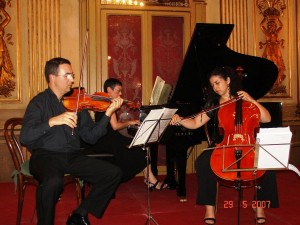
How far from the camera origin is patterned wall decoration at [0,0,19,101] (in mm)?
5926

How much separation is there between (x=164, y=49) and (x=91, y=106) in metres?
3.51

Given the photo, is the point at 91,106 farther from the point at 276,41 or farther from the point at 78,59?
the point at 276,41

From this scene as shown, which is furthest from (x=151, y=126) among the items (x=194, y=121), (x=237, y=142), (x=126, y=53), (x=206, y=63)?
(x=126, y=53)

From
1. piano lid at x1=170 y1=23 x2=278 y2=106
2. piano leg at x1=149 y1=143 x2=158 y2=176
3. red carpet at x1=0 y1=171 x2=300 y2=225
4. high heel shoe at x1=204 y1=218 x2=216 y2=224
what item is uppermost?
piano lid at x1=170 y1=23 x2=278 y2=106

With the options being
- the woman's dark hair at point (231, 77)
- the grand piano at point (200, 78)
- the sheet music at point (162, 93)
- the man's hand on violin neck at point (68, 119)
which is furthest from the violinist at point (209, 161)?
the man's hand on violin neck at point (68, 119)

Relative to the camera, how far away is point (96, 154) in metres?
4.32

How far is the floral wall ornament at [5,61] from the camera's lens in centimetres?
591

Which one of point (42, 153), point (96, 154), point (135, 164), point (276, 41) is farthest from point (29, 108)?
point (276, 41)

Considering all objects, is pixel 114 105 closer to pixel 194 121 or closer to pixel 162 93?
pixel 194 121

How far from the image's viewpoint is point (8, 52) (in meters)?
5.96

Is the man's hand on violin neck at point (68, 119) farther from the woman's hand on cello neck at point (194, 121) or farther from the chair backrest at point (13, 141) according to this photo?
the woman's hand on cello neck at point (194, 121)

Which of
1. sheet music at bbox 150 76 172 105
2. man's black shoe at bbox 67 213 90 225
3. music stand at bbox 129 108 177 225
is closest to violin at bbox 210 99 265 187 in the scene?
music stand at bbox 129 108 177 225

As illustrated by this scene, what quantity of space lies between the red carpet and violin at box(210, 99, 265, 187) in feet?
2.19

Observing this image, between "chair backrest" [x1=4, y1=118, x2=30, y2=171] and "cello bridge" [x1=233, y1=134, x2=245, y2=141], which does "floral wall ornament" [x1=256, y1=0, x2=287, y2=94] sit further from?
"chair backrest" [x1=4, y1=118, x2=30, y2=171]
